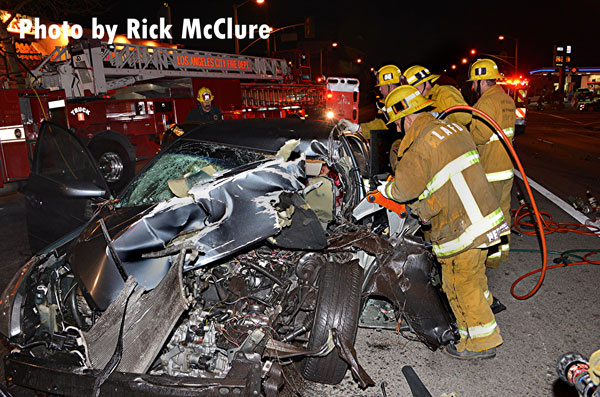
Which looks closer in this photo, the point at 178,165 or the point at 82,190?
the point at 82,190

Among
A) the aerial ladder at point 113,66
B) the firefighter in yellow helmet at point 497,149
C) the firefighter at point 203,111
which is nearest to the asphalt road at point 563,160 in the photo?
the firefighter in yellow helmet at point 497,149

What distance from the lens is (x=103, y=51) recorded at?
10023 mm

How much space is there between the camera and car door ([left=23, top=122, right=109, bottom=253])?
3312 mm

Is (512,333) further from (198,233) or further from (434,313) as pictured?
(198,233)

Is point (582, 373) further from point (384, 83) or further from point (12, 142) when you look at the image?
point (12, 142)

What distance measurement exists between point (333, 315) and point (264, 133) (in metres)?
1.62

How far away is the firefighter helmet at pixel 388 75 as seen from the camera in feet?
18.6

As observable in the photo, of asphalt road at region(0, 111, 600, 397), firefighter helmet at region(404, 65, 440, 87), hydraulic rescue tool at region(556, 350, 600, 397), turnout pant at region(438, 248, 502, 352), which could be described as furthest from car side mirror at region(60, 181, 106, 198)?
firefighter helmet at region(404, 65, 440, 87)

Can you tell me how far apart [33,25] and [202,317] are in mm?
21380

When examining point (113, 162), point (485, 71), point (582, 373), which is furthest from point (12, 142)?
point (582, 373)

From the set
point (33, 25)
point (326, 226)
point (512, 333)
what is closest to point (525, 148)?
point (512, 333)

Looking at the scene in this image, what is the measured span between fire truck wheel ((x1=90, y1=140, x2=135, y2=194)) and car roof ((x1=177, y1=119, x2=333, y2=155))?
21.5 feet

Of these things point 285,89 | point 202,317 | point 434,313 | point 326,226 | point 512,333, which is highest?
point 285,89

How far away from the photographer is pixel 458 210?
3.06 metres
